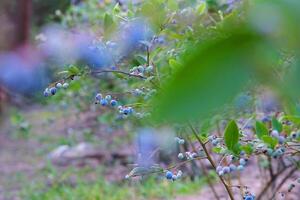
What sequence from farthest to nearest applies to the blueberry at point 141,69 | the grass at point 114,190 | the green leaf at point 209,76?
the grass at point 114,190 → the blueberry at point 141,69 → the green leaf at point 209,76

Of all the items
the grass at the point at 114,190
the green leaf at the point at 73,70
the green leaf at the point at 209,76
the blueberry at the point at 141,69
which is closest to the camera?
the green leaf at the point at 209,76

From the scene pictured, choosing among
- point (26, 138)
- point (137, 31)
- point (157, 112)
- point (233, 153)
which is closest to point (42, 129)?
point (26, 138)

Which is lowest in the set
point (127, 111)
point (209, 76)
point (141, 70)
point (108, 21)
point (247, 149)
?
point (209, 76)

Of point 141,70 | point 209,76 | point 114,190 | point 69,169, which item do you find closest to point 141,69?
point 141,70

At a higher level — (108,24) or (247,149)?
(108,24)

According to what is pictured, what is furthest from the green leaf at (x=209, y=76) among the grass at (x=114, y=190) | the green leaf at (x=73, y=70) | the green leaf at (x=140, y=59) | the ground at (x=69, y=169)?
the grass at (x=114, y=190)

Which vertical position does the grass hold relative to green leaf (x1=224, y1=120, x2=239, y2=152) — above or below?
above

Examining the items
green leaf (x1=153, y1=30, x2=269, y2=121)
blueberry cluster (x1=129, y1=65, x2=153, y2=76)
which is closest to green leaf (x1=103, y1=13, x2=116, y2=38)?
blueberry cluster (x1=129, y1=65, x2=153, y2=76)

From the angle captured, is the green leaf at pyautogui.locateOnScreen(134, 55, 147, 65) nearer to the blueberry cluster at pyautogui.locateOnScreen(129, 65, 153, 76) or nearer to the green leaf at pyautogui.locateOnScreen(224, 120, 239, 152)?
the blueberry cluster at pyautogui.locateOnScreen(129, 65, 153, 76)

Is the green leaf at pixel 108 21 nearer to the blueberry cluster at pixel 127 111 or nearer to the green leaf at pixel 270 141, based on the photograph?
the blueberry cluster at pixel 127 111

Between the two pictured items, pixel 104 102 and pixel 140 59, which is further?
pixel 140 59

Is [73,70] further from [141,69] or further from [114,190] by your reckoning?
[114,190]
